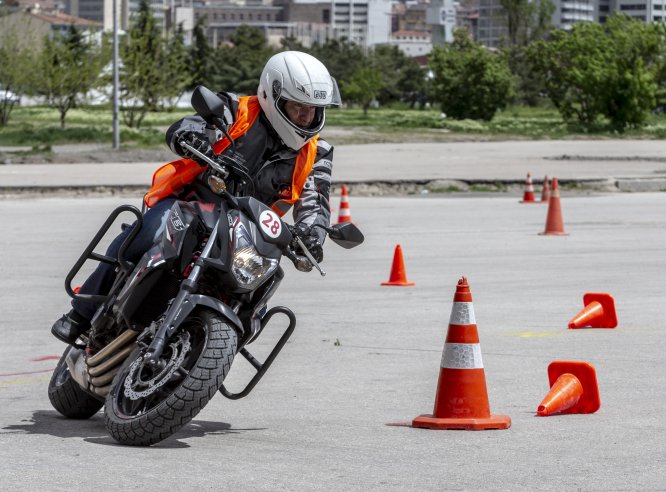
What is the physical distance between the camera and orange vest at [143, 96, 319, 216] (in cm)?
700

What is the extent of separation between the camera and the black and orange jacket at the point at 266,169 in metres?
7.04

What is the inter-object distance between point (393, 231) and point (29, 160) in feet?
70.6

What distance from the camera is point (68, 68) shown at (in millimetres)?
61812

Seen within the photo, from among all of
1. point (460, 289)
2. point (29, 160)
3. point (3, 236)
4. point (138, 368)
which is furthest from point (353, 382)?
point (29, 160)

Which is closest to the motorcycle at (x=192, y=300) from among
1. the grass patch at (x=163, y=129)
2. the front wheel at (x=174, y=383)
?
the front wheel at (x=174, y=383)

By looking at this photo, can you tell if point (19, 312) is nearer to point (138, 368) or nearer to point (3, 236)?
point (138, 368)

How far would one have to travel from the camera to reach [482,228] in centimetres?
2145

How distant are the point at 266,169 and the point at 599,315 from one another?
4.95m

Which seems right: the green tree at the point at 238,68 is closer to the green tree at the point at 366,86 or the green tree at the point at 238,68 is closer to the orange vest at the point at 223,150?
the green tree at the point at 366,86

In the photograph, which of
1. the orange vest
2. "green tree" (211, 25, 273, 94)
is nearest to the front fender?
the orange vest

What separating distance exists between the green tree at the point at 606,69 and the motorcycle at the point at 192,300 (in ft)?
214

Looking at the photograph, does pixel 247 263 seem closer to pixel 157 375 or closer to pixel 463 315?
pixel 157 375

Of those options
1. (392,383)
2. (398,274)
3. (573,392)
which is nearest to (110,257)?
(392,383)

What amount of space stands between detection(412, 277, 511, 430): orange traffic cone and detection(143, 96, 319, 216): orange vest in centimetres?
94
